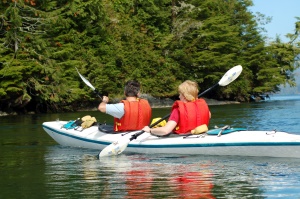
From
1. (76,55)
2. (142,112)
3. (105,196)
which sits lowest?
(105,196)

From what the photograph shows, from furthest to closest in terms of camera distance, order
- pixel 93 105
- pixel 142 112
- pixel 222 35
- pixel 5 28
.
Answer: pixel 222 35 < pixel 93 105 < pixel 5 28 < pixel 142 112

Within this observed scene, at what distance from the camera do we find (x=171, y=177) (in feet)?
25.4

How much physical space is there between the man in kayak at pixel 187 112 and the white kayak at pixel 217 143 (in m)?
0.18

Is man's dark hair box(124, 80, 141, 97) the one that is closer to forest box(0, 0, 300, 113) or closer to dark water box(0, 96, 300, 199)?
dark water box(0, 96, 300, 199)

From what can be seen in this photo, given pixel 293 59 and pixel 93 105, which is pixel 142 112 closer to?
pixel 93 105

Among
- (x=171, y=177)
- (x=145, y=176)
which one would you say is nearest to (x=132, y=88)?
(x=145, y=176)

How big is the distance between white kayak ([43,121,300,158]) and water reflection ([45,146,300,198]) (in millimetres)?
144

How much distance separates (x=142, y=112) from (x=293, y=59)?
4392cm

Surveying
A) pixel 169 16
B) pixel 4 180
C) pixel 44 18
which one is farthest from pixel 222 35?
pixel 4 180

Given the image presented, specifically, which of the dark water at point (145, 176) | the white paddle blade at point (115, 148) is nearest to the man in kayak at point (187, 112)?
the dark water at point (145, 176)

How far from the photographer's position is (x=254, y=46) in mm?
50906

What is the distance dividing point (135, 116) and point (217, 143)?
163 cm

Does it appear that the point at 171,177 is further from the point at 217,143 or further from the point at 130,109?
the point at 130,109

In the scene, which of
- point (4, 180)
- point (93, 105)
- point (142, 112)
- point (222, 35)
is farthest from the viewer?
point (222, 35)
